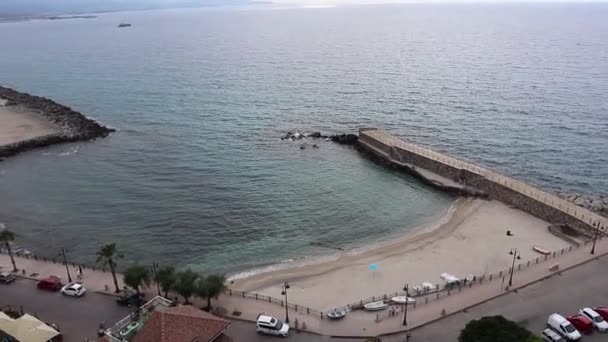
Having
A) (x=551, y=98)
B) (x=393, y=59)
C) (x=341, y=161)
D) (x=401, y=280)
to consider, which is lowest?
(x=401, y=280)

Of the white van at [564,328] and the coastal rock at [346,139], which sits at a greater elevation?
the coastal rock at [346,139]

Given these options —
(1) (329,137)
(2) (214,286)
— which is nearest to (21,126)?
A: (1) (329,137)

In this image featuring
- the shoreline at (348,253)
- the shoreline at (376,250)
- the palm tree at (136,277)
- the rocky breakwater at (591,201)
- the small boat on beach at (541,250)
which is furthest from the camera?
the rocky breakwater at (591,201)

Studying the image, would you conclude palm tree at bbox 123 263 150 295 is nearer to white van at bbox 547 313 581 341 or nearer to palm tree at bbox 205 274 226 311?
palm tree at bbox 205 274 226 311

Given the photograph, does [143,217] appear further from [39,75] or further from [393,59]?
[393,59]

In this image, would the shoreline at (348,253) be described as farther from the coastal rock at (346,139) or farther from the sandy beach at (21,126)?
the sandy beach at (21,126)

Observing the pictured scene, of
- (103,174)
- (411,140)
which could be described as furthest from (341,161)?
(103,174)

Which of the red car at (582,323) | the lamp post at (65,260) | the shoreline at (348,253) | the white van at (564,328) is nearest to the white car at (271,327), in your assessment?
the shoreline at (348,253)
